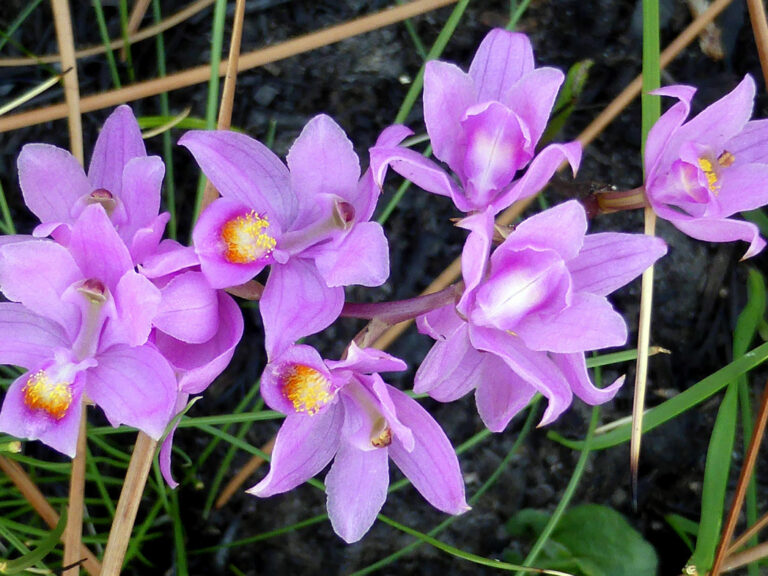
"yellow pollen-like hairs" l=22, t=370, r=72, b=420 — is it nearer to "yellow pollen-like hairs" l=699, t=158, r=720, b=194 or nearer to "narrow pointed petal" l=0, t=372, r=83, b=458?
"narrow pointed petal" l=0, t=372, r=83, b=458

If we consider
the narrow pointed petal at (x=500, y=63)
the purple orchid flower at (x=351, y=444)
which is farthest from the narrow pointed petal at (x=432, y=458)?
the narrow pointed petal at (x=500, y=63)

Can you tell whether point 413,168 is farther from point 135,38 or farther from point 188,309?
point 135,38

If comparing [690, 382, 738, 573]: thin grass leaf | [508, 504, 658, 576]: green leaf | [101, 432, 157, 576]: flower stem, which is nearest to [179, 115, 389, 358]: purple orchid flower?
[101, 432, 157, 576]: flower stem

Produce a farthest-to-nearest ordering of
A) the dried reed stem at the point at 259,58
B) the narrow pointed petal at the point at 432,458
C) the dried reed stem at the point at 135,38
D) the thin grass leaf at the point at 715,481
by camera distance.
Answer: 1. the dried reed stem at the point at 135,38
2. the dried reed stem at the point at 259,58
3. the thin grass leaf at the point at 715,481
4. the narrow pointed petal at the point at 432,458

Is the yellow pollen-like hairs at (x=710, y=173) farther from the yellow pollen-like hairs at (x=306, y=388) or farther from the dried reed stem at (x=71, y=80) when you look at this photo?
the dried reed stem at (x=71, y=80)

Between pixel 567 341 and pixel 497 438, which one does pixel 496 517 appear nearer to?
pixel 497 438

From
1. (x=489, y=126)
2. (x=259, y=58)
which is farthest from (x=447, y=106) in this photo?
(x=259, y=58)
